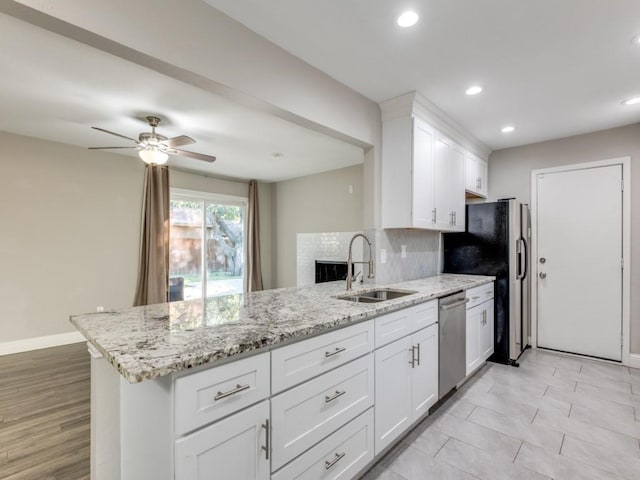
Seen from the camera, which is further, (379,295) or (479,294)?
(479,294)

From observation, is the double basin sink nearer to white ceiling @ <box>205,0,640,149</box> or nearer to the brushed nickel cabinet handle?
the brushed nickel cabinet handle

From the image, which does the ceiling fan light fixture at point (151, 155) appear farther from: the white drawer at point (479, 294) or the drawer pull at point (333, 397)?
the white drawer at point (479, 294)

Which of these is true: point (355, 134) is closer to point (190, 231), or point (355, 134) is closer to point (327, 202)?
point (327, 202)

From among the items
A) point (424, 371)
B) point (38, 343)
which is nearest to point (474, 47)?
point (424, 371)

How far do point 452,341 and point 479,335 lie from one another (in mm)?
772

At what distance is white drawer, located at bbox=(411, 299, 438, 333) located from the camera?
2137mm

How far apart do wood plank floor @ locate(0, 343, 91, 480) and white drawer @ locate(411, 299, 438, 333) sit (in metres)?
2.16

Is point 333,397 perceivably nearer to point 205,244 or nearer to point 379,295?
point 379,295

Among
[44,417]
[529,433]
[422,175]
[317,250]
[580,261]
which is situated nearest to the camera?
[529,433]

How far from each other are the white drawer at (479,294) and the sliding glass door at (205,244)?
14.9 ft

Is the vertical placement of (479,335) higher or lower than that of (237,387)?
lower

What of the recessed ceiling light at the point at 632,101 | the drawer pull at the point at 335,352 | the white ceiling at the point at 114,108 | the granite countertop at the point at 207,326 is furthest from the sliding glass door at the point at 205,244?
the recessed ceiling light at the point at 632,101

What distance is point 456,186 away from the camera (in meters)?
3.50

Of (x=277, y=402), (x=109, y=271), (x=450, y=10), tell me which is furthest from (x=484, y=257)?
(x=109, y=271)
